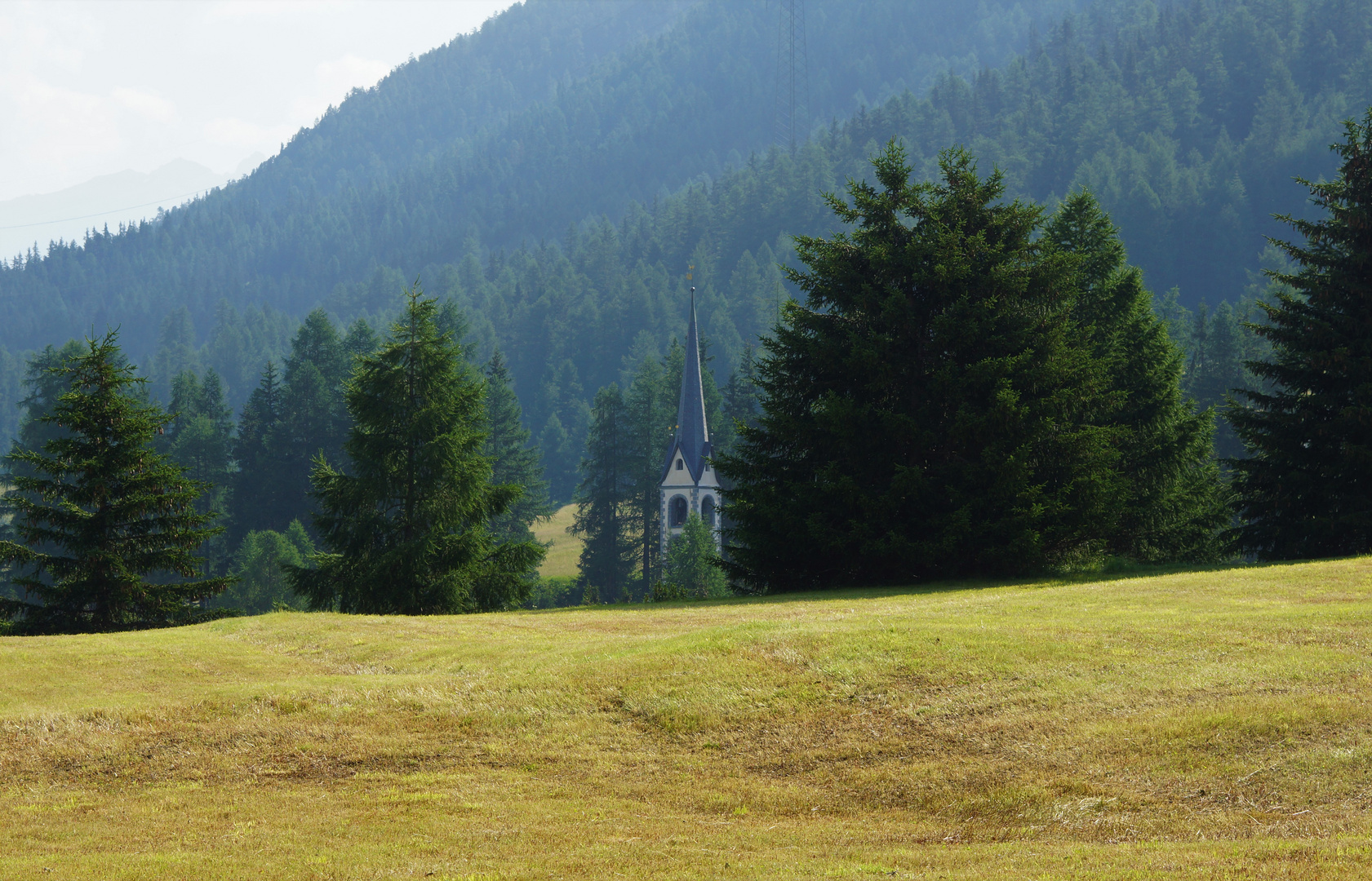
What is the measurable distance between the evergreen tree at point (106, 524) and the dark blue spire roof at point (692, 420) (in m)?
47.4

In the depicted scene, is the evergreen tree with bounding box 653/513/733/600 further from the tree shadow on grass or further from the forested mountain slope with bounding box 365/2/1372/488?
the forested mountain slope with bounding box 365/2/1372/488

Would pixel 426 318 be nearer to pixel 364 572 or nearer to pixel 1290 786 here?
pixel 364 572

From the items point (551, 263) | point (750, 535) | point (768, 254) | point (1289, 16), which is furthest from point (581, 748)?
point (1289, 16)

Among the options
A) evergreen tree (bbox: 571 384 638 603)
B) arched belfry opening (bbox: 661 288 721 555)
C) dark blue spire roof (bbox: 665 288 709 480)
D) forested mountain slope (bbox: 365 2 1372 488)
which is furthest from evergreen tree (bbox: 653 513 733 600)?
forested mountain slope (bbox: 365 2 1372 488)

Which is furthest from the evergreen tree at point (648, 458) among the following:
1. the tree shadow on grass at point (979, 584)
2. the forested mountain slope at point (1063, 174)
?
the forested mountain slope at point (1063, 174)

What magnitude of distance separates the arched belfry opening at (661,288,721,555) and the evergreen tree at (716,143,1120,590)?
3978 cm

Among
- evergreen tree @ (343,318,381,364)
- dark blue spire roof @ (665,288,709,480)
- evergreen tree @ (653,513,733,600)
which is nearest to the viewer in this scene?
evergreen tree @ (653,513,733,600)

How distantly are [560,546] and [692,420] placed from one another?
36217 millimetres

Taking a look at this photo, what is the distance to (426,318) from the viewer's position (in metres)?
33.6

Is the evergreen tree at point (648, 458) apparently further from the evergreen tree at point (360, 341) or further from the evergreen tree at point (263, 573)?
the evergreen tree at point (263, 573)

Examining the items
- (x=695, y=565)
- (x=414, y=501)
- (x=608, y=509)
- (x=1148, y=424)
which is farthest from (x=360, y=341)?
(x=1148, y=424)

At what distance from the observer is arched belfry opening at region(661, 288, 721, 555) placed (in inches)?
2881

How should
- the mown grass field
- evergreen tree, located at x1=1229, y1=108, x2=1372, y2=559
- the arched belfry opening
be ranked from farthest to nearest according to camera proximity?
the arched belfry opening < evergreen tree, located at x1=1229, y1=108, x2=1372, y2=559 < the mown grass field

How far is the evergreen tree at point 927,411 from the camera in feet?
89.7
